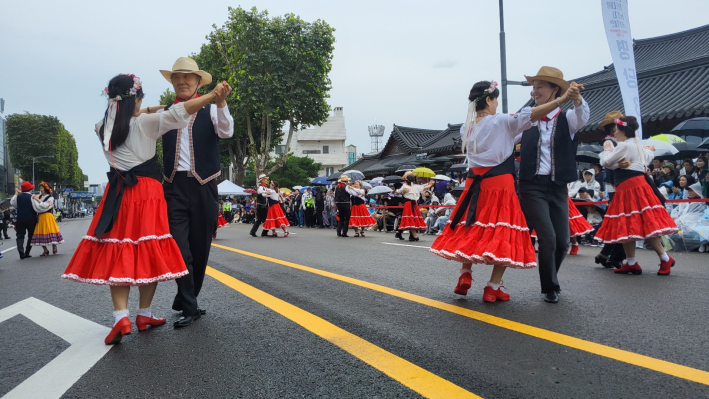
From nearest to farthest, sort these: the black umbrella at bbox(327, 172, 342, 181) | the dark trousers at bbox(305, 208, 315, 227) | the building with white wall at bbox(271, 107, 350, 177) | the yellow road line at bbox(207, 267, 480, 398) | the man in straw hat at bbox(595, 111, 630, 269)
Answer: the yellow road line at bbox(207, 267, 480, 398) → the man in straw hat at bbox(595, 111, 630, 269) → the dark trousers at bbox(305, 208, 315, 227) → the black umbrella at bbox(327, 172, 342, 181) → the building with white wall at bbox(271, 107, 350, 177)

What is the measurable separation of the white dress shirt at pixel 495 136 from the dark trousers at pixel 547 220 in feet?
1.57

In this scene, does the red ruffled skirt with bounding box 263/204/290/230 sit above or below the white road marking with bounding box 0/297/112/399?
above

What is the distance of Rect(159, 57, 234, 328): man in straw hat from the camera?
3.85m

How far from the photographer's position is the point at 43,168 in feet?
231

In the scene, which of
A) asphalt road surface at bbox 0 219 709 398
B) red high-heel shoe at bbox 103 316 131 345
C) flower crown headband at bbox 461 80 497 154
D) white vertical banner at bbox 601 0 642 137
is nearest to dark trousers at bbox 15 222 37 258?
asphalt road surface at bbox 0 219 709 398

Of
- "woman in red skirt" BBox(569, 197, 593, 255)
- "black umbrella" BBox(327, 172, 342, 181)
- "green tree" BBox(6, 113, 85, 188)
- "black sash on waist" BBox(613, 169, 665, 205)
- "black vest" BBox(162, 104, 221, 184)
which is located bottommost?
"woman in red skirt" BBox(569, 197, 593, 255)

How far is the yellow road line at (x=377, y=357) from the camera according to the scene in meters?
2.43

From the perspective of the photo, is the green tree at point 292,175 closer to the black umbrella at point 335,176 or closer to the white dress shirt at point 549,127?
the black umbrella at point 335,176

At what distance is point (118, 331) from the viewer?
336 centimetres

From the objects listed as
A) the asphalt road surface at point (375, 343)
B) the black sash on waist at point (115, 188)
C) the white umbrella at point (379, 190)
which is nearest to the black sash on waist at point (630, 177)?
the asphalt road surface at point (375, 343)

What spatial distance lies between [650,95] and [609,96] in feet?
7.79

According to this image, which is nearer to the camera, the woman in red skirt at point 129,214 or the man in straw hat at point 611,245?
the woman in red skirt at point 129,214

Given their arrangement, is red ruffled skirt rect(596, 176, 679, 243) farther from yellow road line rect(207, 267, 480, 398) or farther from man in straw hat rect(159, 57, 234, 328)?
man in straw hat rect(159, 57, 234, 328)

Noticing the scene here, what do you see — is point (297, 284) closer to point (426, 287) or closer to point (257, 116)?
point (426, 287)
